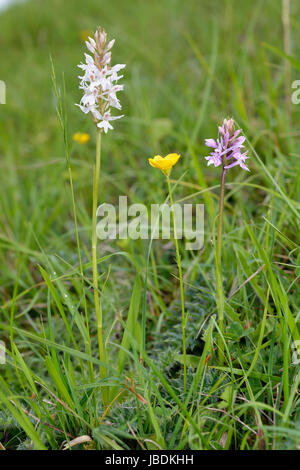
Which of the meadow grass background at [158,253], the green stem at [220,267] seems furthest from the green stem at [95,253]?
the green stem at [220,267]

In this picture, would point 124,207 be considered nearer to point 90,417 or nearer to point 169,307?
point 169,307

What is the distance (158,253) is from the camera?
1786 mm

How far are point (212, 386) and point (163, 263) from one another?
2.29 ft

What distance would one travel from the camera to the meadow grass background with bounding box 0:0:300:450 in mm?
1025

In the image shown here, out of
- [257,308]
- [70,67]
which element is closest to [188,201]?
[257,308]

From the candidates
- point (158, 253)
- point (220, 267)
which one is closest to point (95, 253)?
point (220, 267)

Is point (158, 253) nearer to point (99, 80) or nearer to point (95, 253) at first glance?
point (95, 253)

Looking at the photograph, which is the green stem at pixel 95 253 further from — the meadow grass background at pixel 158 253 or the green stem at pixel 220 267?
the green stem at pixel 220 267

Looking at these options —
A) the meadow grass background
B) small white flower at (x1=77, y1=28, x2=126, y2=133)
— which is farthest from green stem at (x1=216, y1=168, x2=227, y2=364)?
small white flower at (x1=77, y1=28, x2=126, y2=133)

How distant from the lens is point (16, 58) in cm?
480

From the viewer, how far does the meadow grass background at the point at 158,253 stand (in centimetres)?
103

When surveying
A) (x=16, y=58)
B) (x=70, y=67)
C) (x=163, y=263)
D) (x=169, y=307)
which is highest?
(x=16, y=58)

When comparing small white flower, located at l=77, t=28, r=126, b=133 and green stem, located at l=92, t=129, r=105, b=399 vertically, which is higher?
small white flower, located at l=77, t=28, r=126, b=133

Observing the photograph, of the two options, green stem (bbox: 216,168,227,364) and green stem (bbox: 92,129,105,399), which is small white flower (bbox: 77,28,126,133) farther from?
green stem (bbox: 216,168,227,364)
